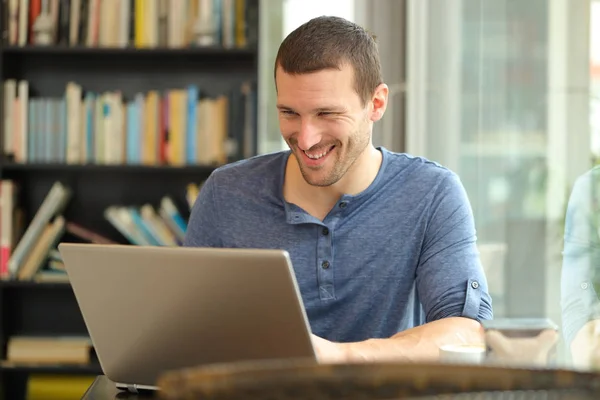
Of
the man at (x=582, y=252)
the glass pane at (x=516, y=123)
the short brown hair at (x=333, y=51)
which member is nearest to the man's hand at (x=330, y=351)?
the short brown hair at (x=333, y=51)

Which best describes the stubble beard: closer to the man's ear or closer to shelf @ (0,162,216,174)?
the man's ear

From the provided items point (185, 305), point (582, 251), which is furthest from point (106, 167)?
point (185, 305)

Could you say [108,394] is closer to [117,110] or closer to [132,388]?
[132,388]

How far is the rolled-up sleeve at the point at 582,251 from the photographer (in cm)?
204

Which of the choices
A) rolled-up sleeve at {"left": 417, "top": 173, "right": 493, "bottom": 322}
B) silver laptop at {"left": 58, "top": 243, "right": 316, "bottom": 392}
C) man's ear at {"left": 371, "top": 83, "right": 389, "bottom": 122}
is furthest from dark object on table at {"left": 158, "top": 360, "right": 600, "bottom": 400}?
man's ear at {"left": 371, "top": 83, "right": 389, "bottom": 122}

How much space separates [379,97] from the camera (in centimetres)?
195

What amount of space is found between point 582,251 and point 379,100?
1.98ft

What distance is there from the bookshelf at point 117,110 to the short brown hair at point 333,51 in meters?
1.57

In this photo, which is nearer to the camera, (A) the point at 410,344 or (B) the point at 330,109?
(A) the point at 410,344

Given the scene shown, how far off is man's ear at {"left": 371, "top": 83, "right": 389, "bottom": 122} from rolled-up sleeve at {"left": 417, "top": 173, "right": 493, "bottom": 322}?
20 cm

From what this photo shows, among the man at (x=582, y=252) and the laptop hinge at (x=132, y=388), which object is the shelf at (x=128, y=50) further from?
the laptop hinge at (x=132, y=388)

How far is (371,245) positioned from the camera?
1.89 m

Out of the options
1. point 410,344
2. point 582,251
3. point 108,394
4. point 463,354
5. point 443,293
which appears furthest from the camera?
point 582,251

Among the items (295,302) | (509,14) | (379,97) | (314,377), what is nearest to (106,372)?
(295,302)
